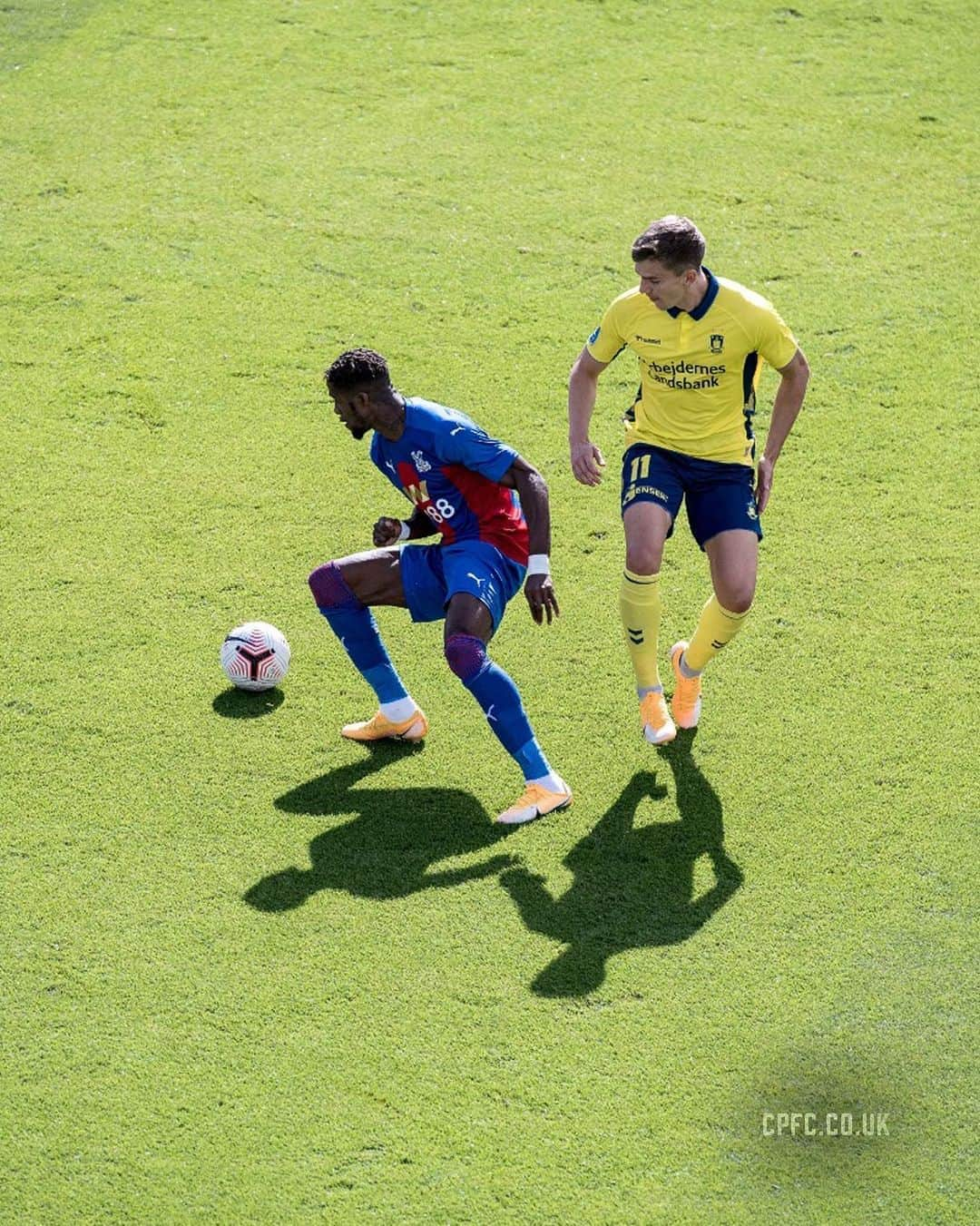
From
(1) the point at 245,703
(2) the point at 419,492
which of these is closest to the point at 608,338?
(2) the point at 419,492

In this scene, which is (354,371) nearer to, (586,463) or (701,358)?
(586,463)

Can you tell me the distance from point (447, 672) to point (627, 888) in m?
1.74

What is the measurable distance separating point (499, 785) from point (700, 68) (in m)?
8.19

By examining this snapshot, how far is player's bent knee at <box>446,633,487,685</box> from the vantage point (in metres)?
6.26

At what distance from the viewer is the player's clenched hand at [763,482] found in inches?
267

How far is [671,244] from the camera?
20.5 feet

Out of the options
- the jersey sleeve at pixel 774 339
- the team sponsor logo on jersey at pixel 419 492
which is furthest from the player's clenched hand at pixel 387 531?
the jersey sleeve at pixel 774 339

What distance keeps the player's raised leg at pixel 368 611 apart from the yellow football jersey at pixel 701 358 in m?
1.30

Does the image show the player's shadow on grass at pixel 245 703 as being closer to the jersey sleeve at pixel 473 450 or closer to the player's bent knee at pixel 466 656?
the player's bent knee at pixel 466 656

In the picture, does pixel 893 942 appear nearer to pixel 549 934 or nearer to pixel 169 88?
pixel 549 934

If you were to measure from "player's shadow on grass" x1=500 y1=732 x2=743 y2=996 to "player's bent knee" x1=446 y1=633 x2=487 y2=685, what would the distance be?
82 cm

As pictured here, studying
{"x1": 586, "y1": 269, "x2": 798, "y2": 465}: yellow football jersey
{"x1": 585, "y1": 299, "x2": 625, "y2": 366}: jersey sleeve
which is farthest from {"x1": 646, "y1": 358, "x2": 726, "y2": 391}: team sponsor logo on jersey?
{"x1": 585, "y1": 299, "x2": 625, "y2": 366}: jersey sleeve

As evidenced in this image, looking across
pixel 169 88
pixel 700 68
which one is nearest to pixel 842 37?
pixel 700 68

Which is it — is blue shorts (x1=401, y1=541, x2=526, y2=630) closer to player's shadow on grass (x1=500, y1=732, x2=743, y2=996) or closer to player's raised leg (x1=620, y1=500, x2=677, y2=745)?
player's raised leg (x1=620, y1=500, x2=677, y2=745)
